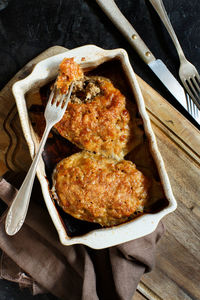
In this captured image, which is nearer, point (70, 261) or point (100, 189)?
point (100, 189)

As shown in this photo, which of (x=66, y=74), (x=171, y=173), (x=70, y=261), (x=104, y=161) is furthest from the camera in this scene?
(x=171, y=173)

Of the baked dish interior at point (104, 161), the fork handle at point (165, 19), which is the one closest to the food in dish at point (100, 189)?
the baked dish interior at point (104, 161)

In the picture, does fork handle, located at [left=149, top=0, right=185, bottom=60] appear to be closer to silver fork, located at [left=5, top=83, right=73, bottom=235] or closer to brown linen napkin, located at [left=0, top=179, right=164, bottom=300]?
silver fork, located at [left=5, top=83, right=73, bottom=235]

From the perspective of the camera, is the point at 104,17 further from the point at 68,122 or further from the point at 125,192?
the point at 125,192

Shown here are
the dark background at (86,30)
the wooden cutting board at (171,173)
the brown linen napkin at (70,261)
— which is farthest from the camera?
Answer: the dark background at (86,30)

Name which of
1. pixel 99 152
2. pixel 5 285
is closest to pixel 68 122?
pixel 99 152

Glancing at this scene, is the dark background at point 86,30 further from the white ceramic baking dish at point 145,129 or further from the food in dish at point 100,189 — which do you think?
the food in dish at point 100,189

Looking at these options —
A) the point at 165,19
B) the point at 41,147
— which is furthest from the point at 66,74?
the point at 165,19

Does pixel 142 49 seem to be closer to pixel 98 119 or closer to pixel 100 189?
pixel 98 119
